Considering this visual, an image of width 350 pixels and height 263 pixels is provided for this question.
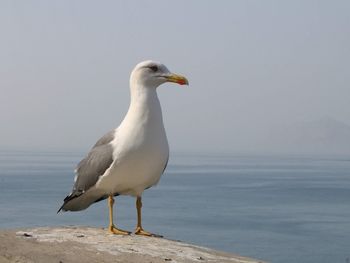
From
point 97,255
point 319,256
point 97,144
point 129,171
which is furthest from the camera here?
point 319,256

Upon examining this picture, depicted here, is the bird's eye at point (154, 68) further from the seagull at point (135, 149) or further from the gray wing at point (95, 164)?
the gray wing at point (95, 164)

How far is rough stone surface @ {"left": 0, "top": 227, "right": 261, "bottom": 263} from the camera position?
21.0 ft

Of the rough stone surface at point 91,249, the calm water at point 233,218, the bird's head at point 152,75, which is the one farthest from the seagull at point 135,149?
the calm water at point 233,218

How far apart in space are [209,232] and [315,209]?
28.9m

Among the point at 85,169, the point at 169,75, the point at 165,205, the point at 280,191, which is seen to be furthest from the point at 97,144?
the point at 280,191

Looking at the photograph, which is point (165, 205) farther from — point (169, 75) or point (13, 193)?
point (169, 75)

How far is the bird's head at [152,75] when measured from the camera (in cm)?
824

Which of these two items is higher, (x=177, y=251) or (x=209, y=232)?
(x=177, y=251)

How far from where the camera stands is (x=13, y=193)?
3588 inches

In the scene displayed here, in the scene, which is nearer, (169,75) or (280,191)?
(169,75)

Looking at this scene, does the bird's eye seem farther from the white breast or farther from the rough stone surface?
the rough stone surface

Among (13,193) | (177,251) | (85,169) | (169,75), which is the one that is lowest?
(13,193)

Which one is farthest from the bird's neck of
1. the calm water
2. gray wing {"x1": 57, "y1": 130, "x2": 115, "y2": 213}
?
the calm water

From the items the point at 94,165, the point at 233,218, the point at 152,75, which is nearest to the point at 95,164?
the point at 94,165
